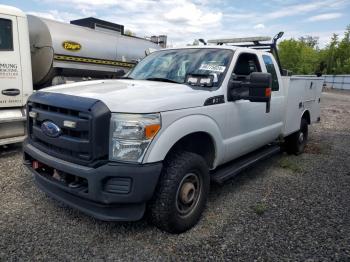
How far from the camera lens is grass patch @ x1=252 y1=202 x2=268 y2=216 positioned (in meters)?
3.94

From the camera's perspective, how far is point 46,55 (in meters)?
7.38

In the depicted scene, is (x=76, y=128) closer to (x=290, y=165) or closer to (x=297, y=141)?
(x=290, y=165)

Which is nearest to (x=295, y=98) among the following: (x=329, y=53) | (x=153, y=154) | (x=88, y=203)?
(x=153, y=154)

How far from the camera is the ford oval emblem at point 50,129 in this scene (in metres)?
3.13

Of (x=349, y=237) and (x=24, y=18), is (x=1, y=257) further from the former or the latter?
(x=24, y=18)

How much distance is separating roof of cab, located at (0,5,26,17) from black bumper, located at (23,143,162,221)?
12.5ft

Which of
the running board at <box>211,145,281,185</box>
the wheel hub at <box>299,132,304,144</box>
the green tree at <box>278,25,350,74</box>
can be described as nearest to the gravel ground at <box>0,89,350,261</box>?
the running board at <box>211,145,281,185</box>

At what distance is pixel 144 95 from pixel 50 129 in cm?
96

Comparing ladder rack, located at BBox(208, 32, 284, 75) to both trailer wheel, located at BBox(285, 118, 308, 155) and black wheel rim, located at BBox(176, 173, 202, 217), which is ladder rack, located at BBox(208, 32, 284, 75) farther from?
black wheel rim, located at BBox(176, 173, 202, 217)

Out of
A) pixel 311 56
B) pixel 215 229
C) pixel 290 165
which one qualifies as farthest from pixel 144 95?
pixel 311 56

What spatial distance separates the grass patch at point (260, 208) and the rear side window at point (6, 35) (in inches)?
187

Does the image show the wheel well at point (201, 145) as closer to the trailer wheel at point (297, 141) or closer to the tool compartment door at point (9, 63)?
the trailer wheel at point (297, 141)

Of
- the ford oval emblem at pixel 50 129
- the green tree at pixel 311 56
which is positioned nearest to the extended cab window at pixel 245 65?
the ford oval emblem at pixel 50 129

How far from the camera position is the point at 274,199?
4418mm
